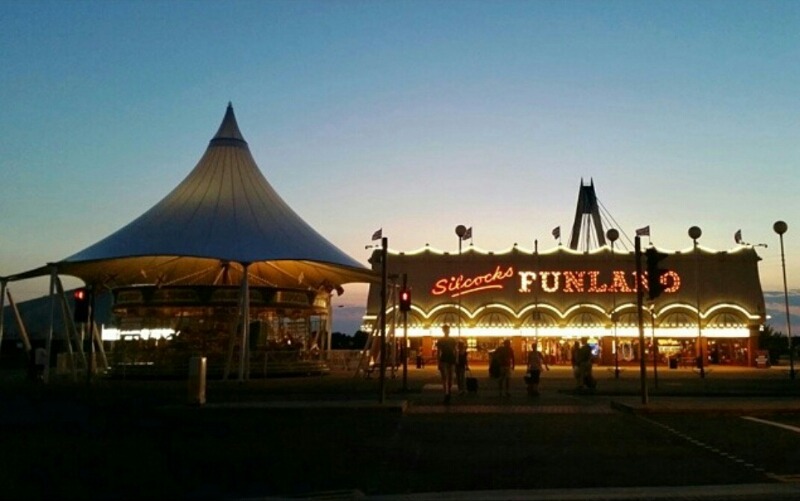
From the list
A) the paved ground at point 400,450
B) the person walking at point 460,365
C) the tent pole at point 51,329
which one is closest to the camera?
the paved ground at point 400,450

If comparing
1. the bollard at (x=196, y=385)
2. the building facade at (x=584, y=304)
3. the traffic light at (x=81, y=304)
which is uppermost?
the building facade at (x=584, y=304)

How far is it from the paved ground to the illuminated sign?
3805cm

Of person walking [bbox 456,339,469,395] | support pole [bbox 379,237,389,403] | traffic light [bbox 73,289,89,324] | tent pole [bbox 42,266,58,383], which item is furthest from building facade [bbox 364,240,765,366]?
support pole [bbox 379,237,389,403]

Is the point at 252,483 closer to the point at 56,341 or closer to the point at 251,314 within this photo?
the point at 251,314

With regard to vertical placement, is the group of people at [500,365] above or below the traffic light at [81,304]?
below

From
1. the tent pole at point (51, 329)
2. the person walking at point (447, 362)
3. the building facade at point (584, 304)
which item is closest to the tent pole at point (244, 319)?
the tent pole at point (51, 329)

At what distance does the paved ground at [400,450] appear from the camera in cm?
948

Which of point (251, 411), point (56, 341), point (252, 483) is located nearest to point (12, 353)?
point (56, 341)

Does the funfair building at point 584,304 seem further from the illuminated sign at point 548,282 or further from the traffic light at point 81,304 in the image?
the traffic light at point 81,304

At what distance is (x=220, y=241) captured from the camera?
35375 mm

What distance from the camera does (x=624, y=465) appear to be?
11250mm

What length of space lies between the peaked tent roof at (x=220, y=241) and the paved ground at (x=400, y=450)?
44.8 feet

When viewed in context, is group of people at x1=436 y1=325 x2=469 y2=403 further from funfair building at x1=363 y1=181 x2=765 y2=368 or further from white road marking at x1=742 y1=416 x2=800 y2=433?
funfair building at x1=363 y1=181 x2=765 y2=368

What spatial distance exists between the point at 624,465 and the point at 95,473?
264 inches
